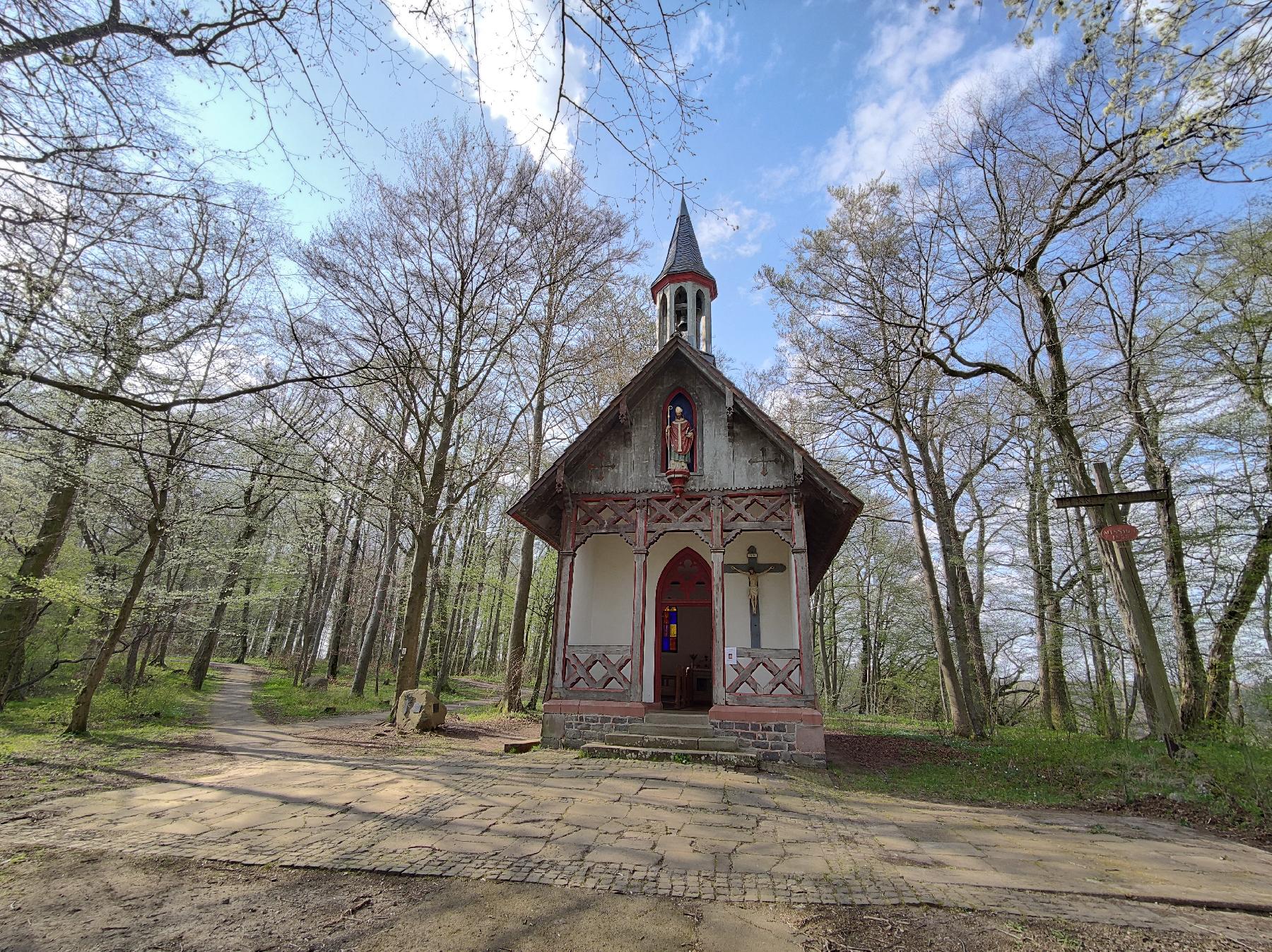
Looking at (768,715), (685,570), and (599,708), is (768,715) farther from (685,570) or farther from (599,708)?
(685,570)

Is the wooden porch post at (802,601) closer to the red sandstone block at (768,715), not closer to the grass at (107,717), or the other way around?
the red sandstone block at (768,715)

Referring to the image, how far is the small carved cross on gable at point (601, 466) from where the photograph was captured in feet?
39.8

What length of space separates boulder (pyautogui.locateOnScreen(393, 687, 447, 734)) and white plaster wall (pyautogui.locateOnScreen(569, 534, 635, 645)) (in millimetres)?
3223

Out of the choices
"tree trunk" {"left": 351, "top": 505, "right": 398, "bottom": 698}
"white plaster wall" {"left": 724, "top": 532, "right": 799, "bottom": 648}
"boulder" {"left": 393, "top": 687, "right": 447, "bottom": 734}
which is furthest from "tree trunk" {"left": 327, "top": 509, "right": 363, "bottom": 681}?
"white plaster wall" {"left": 724, "top": 532, "right": 799, "bottom": 648}

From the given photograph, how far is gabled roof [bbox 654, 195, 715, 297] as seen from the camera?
15320 mm

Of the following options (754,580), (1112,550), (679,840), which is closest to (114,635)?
(679,840)

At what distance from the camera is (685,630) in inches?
544

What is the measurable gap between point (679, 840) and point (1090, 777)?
7746 mm

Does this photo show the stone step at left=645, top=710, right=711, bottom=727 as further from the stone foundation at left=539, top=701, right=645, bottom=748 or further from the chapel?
the stone foundation at left=539, top=701, right=645, bottom=748

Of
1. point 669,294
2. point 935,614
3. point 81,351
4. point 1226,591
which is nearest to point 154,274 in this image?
point 81,351

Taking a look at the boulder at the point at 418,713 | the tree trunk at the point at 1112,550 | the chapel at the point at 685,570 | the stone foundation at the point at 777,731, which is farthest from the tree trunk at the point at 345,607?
the tree trunk at the point at 1112,550

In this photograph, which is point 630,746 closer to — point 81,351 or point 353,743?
point 353,743

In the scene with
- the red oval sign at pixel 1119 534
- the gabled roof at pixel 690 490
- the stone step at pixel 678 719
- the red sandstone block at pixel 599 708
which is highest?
the gabled roof at pixel 690 490

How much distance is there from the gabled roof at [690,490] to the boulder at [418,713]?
4.20 m
